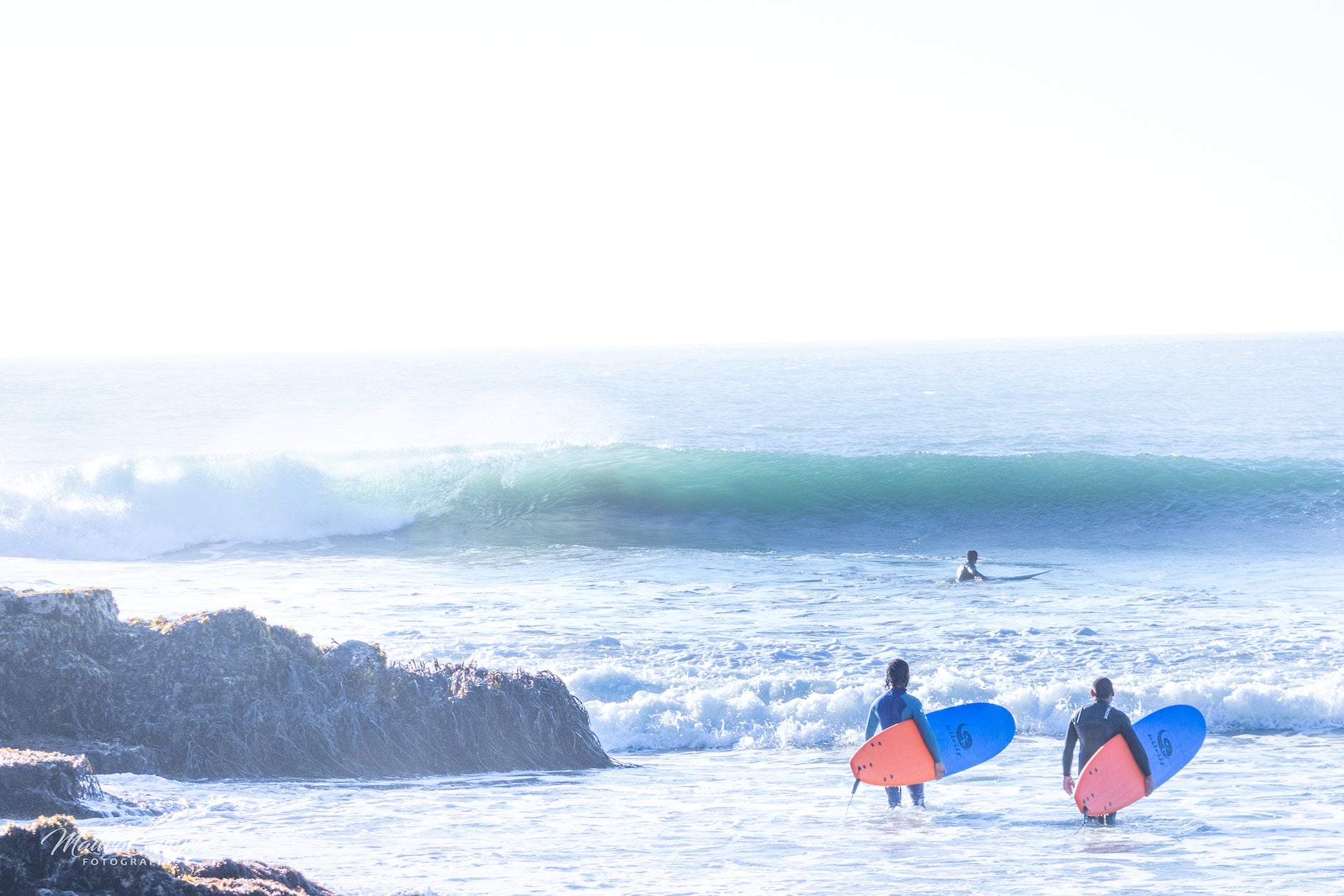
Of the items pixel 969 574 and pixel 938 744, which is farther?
pixel 969 574

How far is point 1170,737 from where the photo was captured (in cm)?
650

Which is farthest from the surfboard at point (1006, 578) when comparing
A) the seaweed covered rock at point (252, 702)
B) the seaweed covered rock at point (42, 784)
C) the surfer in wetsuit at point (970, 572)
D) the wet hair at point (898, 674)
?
the seaweed covered rock at point (42, 784)

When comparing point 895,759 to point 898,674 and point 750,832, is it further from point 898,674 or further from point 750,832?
point 750,832

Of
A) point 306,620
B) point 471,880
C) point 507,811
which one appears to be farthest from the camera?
point 306,620

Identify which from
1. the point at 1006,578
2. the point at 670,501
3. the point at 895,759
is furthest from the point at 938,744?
the point at 670,501

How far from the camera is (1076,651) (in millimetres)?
10047

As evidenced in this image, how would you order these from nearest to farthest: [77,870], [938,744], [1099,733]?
[77,870], [1099,733], [938,744]

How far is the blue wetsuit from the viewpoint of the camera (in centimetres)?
633

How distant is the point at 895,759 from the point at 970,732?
2.59ft

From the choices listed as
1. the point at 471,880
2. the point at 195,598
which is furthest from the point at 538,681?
the point at 195,598

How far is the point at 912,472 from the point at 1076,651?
14088 mm

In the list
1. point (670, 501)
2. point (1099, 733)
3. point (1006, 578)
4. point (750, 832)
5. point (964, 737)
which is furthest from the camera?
point (670, 501)

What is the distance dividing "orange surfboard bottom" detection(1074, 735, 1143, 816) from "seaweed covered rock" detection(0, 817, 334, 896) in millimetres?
4149

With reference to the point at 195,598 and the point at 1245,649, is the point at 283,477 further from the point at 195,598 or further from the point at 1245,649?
the point at 1245,649
